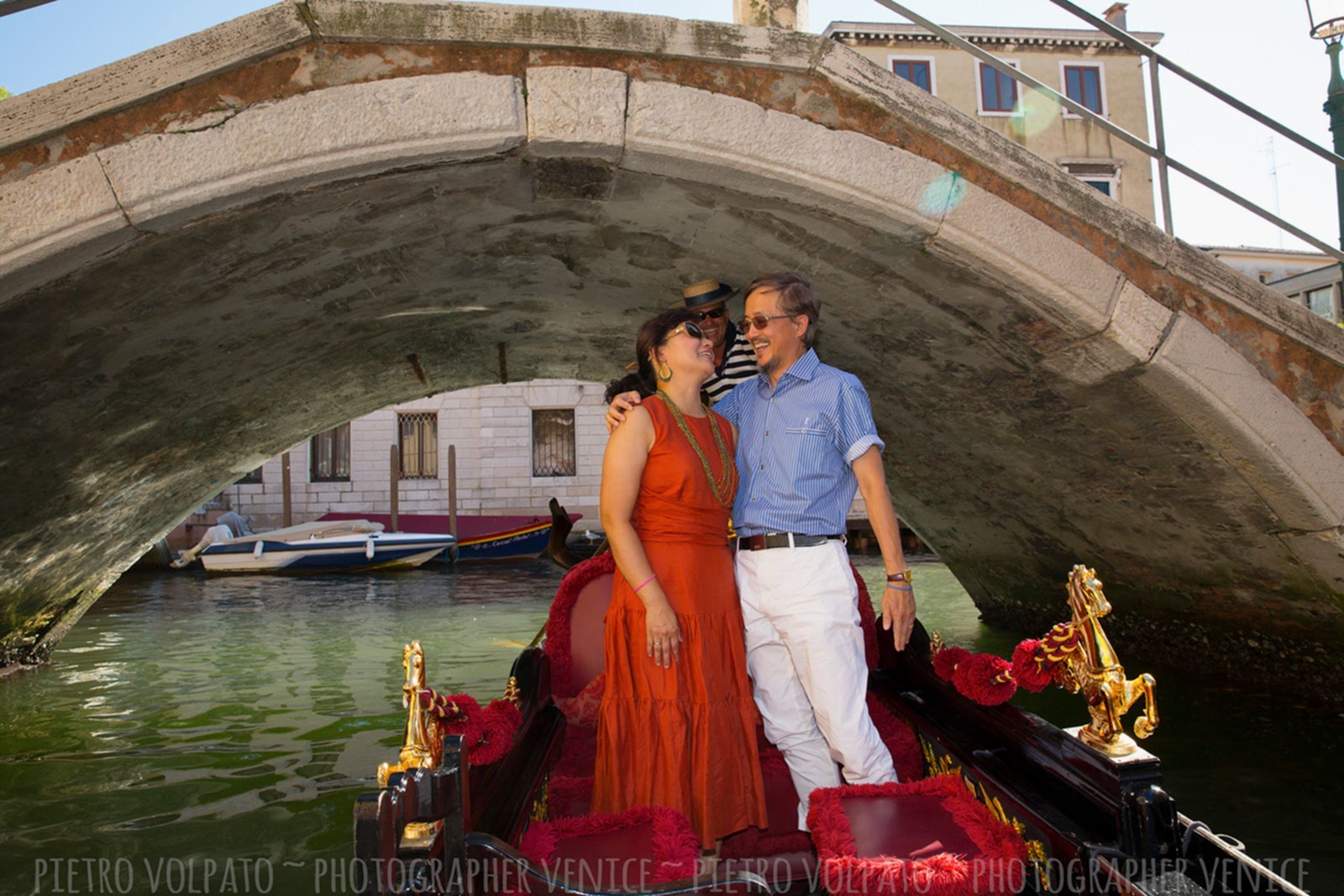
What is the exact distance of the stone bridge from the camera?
2572mm

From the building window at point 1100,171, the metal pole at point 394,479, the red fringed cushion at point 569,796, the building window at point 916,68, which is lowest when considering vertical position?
the red fringed cushion at point 569,796

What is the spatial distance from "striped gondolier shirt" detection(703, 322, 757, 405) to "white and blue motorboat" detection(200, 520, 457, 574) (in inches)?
442

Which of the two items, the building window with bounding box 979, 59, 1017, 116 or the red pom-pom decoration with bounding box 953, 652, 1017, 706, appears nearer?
the red pom-pom decoration with bounding box 953, 652, 1017, 706

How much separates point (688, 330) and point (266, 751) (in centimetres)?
→ 300

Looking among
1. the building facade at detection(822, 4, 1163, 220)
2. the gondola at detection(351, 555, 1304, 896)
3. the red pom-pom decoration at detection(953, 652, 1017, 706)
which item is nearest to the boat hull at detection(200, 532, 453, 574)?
the gondola at detection(351, 555, 1304, 896)

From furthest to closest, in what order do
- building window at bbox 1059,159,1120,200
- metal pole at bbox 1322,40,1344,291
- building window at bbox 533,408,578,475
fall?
building window at bbox 1059,159,1120,200 < building window at bbox 533,408,578,475 < metal pole at bbox 1322,40,1344,291

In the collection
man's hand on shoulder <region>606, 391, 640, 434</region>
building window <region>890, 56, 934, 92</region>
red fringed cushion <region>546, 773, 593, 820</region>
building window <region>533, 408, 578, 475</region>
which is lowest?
red fringed cushion <region>546, 773, 593, 820</region>

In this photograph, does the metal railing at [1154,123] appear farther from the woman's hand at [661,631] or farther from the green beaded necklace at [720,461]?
the woman's hand at [661,631]

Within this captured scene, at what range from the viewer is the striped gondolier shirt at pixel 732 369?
2.78 m

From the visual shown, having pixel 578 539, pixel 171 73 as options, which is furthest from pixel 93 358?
pixel 578 539

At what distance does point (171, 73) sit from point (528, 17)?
3.34 ft

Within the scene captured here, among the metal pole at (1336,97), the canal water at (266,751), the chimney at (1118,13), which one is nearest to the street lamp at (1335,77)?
the metal pole at (1336,97)

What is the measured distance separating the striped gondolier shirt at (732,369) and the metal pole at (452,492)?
12218 millimetres

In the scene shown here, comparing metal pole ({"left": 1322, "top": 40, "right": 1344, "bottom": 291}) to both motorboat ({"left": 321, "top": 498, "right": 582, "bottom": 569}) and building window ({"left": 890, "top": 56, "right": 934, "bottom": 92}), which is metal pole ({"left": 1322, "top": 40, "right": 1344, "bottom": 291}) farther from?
building window ({"left": 890, "top": 56, "right": 934, "bottom": 92})
